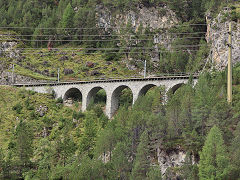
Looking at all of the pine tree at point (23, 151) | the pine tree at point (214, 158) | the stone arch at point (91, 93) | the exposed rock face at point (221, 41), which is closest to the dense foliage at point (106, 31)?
the exposed rock face at point (221, 41)

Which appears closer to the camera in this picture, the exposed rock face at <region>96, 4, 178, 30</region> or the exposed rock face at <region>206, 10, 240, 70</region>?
the exposed rock face at <region>206, 10, 240, 70</region>

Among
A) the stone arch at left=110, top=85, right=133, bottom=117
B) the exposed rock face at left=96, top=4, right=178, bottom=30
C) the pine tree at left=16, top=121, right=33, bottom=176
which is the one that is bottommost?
the pine tree at left=16, top=121, right=33, bottom=176

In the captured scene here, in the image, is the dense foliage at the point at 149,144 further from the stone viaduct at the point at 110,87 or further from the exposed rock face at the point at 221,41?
the exposed rock face at the point at 221,41

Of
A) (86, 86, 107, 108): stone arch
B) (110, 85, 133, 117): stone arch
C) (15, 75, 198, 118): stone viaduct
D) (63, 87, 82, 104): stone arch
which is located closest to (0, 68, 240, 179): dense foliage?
(15, 75, 198, 118): stone viaduct

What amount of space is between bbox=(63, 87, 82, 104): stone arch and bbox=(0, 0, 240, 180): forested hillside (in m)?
1.18

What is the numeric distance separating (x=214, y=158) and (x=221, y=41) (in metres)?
46.5

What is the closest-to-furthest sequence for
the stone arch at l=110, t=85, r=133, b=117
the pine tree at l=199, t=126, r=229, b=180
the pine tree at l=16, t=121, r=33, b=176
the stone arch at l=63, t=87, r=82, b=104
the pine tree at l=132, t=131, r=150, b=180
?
the pine tree at l=199, t=126, r=229, b=180 < the pine tree at l=132, t=131, r=150, b=180 < the pine tree at l=16, t=121, r=33, b=176 < the stone arch at l=110, t=85, r=133, b=117 < the stone arch at l=63, t=87, r=82, b=104

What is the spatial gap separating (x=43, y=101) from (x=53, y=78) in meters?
18.4

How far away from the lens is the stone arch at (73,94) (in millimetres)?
95688

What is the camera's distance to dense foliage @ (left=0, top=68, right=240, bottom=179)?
4941cm

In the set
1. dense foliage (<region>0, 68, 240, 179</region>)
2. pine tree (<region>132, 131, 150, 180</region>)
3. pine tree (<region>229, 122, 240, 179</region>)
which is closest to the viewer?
pine tree (<region>229, 122, 240, 179</region>)

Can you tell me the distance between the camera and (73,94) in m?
98.0

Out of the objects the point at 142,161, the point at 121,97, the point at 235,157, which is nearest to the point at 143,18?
the point at 121,97

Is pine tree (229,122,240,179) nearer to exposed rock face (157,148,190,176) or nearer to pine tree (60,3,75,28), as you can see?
exposed rock face (157,148,190,176)
